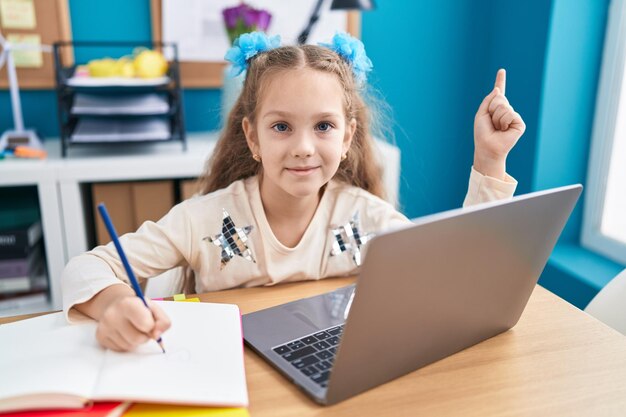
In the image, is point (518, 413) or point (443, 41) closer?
point (518, 413)

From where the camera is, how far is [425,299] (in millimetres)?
599

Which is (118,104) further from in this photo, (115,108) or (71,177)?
(71,177)

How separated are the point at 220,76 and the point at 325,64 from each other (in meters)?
1.28

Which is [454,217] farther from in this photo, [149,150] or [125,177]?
[149,150]

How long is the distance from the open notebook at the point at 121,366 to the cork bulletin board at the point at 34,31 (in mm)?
1547

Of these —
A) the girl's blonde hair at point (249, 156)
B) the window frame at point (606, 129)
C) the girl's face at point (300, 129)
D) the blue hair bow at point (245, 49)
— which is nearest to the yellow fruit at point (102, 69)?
the girl's blonde hair at point (249, 156)

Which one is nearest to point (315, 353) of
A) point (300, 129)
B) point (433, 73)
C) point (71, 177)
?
point (300, 129)

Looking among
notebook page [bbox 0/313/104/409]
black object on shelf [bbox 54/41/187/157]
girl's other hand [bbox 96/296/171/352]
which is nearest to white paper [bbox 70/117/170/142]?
black object on shelf [bbox 54/41/187/157]

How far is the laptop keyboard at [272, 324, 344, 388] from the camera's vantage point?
65cm

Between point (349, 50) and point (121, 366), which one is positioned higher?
point (349, 50)

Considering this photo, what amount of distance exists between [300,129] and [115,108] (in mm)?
1016

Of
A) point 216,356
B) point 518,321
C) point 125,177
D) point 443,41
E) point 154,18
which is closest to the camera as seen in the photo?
point 216,356

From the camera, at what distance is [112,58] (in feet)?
6.89

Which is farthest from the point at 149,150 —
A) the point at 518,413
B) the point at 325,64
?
the point at 518,413
